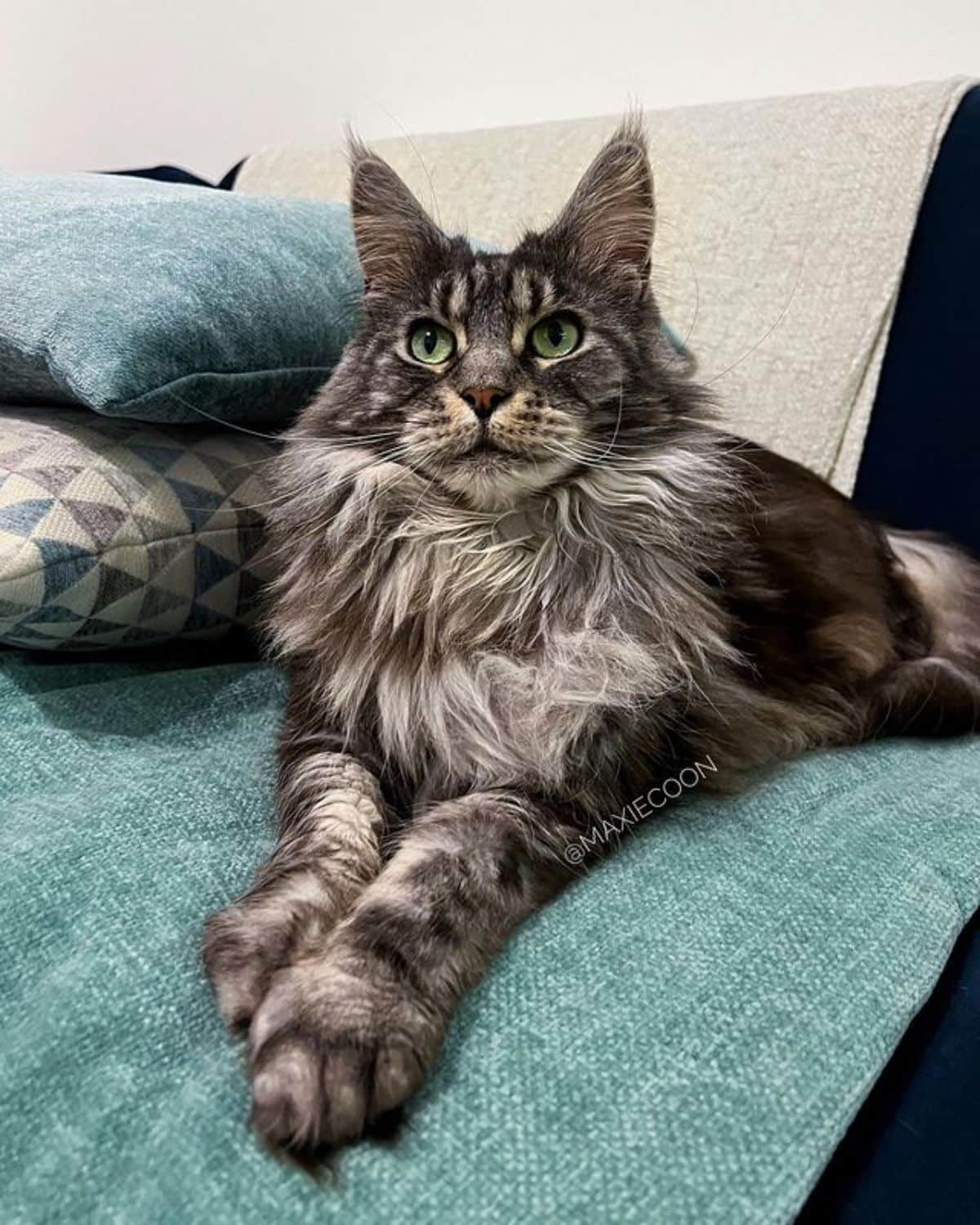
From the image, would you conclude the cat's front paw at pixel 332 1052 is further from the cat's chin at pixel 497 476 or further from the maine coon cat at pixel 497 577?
the cat's chin at pixel 497 476

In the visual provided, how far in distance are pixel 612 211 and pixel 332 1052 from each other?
981 mm

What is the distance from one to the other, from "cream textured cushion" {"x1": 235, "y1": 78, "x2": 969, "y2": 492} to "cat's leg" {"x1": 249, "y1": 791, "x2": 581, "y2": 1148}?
3.68 ft

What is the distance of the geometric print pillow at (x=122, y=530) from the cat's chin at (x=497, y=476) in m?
0.36

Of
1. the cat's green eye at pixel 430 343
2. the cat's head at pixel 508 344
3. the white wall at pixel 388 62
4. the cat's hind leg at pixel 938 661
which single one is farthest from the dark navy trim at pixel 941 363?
the cat's green eye at pixel 430 343

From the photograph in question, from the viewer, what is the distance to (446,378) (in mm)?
1025

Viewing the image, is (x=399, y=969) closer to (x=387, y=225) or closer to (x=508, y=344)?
(x=508, y=344)

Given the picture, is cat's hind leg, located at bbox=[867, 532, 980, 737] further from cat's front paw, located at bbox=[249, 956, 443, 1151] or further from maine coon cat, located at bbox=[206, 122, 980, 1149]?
cat's front paw, located at bbox=[249, 956, 443, 1151]

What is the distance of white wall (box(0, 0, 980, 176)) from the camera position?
1.89 meters

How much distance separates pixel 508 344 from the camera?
103 centimetres

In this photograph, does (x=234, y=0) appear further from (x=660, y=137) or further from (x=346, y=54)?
(x=660, y=137)

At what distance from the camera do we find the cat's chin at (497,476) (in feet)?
3.25

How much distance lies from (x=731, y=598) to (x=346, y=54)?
2.06 meters

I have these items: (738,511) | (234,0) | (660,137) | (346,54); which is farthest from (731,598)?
(234,0)

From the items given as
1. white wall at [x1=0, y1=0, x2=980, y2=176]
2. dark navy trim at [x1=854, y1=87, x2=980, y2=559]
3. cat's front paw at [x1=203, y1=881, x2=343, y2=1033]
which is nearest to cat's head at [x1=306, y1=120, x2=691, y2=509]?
cat's front paw at [x1=203, y1=881, x2=343, y2=1033]
